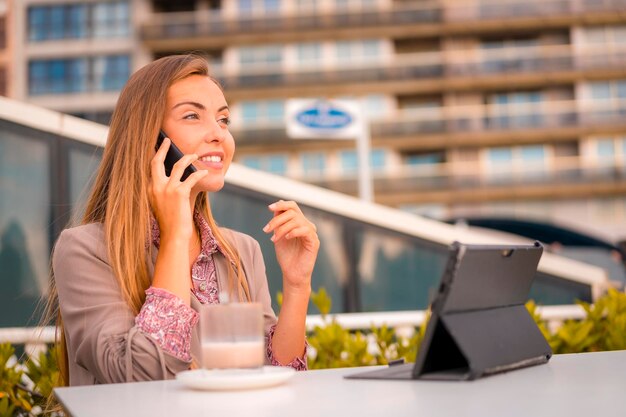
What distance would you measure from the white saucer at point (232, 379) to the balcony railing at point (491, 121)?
36740 mm

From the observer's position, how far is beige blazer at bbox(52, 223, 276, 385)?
1.95 metres

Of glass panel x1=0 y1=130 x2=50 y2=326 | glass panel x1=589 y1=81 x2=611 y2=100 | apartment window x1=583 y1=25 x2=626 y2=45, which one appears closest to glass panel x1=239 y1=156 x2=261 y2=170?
glass panel x1=589 y1=81 x2=611 y2=100

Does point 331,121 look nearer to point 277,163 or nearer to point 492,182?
point 277,163

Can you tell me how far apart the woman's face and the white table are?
85cm

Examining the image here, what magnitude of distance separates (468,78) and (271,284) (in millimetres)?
35101

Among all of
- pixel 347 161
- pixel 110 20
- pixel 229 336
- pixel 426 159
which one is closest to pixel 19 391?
pixel 229 336

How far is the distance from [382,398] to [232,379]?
266mm

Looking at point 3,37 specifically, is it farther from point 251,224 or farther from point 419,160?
point 251,224

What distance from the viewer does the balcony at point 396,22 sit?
39.1 m

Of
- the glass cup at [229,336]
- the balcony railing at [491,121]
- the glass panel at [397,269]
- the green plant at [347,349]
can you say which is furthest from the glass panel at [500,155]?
the glass cup at [229,336]

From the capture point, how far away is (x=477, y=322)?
162 centimetres

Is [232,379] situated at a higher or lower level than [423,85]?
higher

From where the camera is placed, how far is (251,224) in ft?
16.9

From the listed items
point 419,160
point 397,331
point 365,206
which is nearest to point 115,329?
point 397,331
